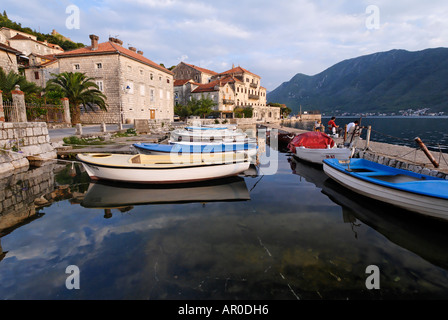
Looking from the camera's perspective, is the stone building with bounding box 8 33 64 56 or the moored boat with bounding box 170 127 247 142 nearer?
the moored boat with bounding box 170 127 247 142

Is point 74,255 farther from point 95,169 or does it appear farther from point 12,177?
point 12,177

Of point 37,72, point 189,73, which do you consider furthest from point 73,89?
point 189,73

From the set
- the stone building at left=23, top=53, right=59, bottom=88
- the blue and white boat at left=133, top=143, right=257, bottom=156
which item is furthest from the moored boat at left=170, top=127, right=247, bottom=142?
the stone building at left=23, top=53, right=59, bottom=88

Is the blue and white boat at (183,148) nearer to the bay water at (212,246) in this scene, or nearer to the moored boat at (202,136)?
the bay water at (212,246)

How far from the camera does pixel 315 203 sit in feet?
25.6

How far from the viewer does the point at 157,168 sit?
8.54 meters

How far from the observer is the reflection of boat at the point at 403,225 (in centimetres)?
505

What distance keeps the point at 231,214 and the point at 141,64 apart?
3479 cm

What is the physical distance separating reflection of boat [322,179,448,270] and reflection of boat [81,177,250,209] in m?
3.62

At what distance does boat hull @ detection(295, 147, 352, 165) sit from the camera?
12.1 meters

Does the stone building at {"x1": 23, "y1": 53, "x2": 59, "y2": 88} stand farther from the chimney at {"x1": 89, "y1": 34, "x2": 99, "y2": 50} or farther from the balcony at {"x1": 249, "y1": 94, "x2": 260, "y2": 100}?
Answer: the balcony at {"x1": 249, "y1": 94, "x2": 260, "y2": 100}

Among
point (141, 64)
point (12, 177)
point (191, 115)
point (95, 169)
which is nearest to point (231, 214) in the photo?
point (95, 169)

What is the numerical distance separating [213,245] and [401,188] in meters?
5.34

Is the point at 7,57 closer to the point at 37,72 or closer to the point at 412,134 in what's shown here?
the point at 37,72
